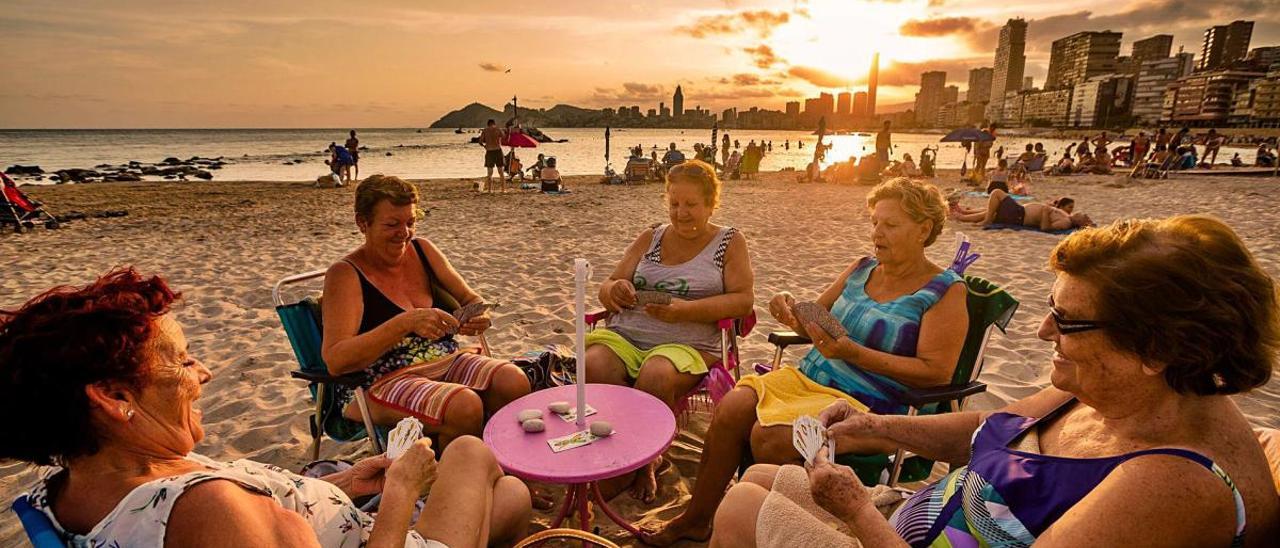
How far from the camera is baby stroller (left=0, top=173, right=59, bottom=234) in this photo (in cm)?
873

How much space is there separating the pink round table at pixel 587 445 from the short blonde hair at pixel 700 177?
4.10 feet

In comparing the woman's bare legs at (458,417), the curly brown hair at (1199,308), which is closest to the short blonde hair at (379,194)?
the woman's bare legs at (458,417)

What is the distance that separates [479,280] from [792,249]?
4.28 meters

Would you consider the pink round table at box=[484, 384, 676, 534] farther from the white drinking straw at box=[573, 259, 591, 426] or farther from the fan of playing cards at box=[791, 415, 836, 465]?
the fan of playing cards at box=[791, 415, 836, 465]

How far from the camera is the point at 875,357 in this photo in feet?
7.93

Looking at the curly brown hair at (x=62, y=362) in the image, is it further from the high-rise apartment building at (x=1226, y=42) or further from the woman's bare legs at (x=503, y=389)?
the high-rise apartment building at (x=1226, y=42)

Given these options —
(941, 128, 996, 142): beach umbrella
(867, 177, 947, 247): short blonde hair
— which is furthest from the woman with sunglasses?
(941, 128, 996, 142): beach umbrella

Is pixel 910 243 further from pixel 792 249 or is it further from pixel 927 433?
pixel 792 249

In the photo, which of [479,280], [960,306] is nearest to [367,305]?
[960,306]

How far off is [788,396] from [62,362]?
227 cm

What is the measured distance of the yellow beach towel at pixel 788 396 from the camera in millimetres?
2293

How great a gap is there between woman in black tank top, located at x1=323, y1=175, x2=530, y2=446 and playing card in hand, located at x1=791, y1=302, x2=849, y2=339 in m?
1.39

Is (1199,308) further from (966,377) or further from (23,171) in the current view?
(23,171)

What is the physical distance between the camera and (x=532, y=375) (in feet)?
10.3
